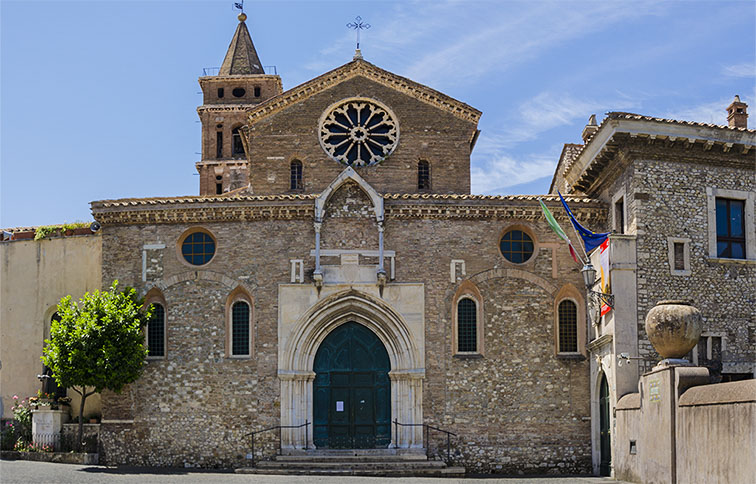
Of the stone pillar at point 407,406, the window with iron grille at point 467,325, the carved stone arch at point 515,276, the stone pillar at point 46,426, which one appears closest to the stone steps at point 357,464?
the stone pillar at point 407,406

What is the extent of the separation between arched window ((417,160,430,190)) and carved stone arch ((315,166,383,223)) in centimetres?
288

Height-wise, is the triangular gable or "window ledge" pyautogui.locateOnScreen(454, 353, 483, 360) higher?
the triangular gable

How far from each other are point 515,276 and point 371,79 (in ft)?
25.7

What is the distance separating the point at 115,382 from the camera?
25.7 meters

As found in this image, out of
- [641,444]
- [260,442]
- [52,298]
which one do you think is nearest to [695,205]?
[641,444]

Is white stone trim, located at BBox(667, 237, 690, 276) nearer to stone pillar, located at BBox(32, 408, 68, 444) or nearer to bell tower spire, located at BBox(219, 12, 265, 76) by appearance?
stone pillar, located at BBox(32, 408, 68, 444)

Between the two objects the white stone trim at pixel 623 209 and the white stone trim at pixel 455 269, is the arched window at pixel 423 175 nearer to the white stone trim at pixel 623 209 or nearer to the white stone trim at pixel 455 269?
the white stone trim at pixel 455 269

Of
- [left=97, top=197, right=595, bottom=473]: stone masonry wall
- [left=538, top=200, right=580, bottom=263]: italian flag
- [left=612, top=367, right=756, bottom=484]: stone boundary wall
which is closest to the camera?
[left=612, top=367, right=756, bottom=484]: stone boundary wall

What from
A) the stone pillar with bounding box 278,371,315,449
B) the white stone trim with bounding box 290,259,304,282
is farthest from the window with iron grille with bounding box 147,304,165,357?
the white stone trim with bounding box 290,259,304,282

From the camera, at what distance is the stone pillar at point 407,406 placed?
26047mm

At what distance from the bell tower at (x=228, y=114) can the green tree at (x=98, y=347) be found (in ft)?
69.9

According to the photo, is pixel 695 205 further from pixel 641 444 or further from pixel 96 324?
pixel 96 324

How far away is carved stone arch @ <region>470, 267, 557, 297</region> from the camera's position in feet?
87.6

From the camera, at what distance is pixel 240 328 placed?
1054 inches
